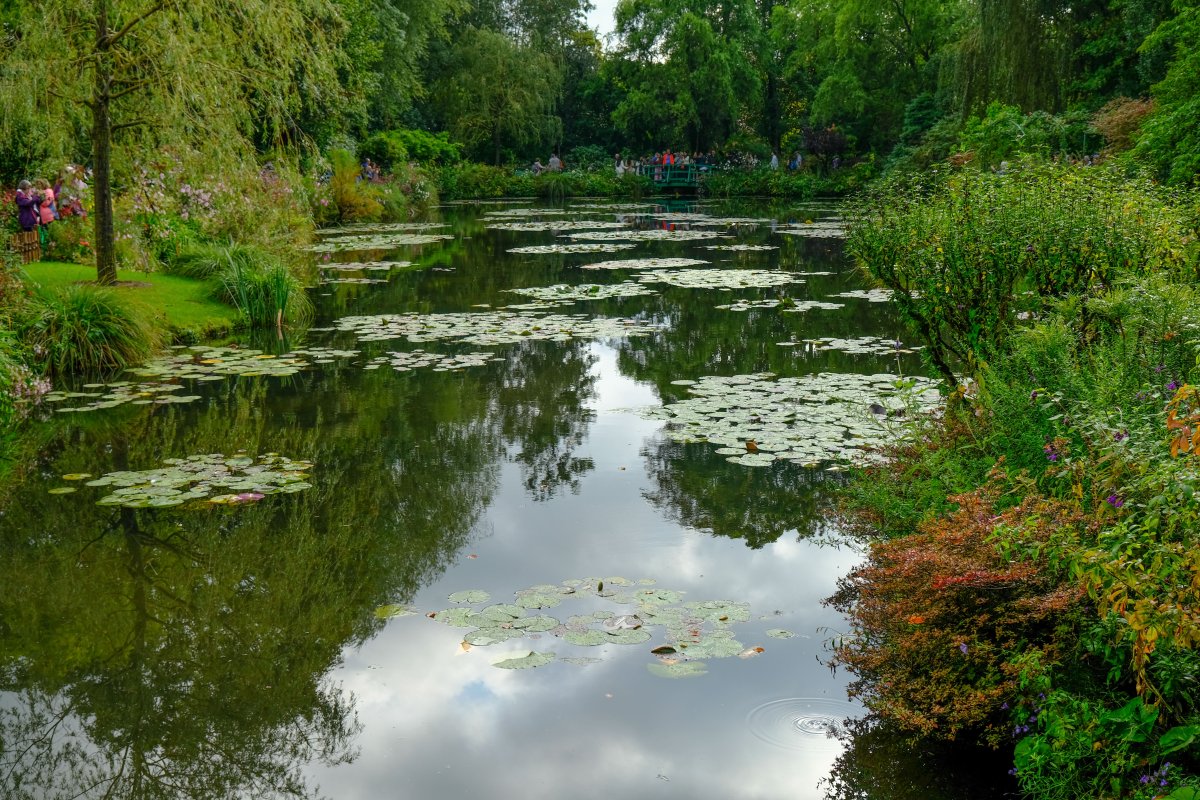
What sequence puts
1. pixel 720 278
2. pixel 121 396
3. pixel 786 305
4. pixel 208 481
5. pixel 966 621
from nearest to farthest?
pixel 966 621 → pixel 208 481 → pixel 121 396 → pixel 786 305 → pixel 720 278

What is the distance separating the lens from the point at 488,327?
12180 mm

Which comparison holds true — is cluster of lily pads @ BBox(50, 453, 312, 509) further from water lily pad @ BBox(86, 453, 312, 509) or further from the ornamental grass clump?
the ornamental grass clump

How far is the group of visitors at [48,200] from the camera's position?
13.3 meters

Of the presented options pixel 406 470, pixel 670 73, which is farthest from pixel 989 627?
pixel 670 73

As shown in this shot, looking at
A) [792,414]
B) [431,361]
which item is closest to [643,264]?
[431,361]

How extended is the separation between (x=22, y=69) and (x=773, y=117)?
44.1 metres

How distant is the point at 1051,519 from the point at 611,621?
1.97m

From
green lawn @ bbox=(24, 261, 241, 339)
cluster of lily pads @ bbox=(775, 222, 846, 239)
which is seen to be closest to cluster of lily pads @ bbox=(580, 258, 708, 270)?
cluster of lily pads @ bbox=(775, 222, 846, 239)

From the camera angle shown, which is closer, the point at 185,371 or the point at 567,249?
the point at 185,371

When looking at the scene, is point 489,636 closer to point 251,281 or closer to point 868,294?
point 251,281

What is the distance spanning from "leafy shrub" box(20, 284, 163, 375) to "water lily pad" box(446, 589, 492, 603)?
6.07 meters

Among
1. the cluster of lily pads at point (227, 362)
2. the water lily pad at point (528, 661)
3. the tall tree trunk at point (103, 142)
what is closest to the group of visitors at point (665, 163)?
the tall tree trunk at point (103, 142)

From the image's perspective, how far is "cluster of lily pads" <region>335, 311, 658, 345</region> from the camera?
11734 millimetres

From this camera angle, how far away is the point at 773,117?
2012 inches
